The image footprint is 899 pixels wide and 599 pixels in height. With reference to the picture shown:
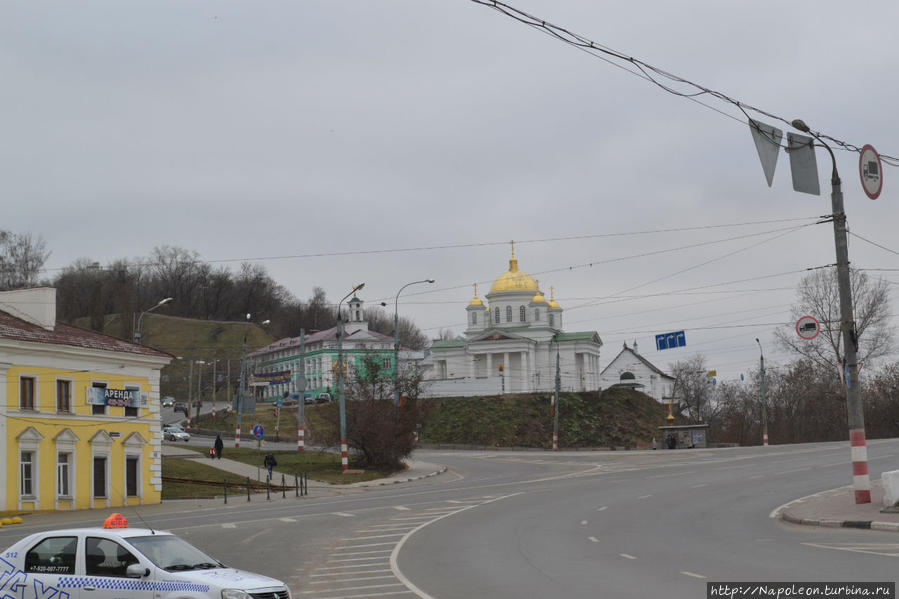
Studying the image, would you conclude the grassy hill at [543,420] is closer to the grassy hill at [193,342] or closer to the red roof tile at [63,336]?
the grassy hill at [193,342]

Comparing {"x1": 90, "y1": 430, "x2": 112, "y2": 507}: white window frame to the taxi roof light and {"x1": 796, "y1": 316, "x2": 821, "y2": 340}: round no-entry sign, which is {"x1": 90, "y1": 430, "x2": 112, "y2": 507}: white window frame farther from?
the taxi roof light

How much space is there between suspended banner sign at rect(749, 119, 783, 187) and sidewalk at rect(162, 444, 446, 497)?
1031 inches

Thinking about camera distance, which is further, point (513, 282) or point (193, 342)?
point (193, 342)

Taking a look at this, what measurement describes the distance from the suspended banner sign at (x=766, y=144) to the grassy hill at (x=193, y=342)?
398ft

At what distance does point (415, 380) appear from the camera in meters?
57.7

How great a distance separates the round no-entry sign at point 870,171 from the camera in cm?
2294

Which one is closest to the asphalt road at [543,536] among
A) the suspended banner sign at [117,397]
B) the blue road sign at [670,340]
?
the suspended banner sign at [117,397]

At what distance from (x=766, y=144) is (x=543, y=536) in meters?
9.73

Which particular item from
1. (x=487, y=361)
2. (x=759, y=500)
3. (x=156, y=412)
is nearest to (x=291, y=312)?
(x=487, y=361)

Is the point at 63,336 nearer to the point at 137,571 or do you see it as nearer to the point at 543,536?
the point at 543,536

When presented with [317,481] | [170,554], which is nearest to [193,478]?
[317,481]

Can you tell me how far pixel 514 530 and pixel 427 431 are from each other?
239ft

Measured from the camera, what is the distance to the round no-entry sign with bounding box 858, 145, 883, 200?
2294 cm

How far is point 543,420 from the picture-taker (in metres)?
97.1
